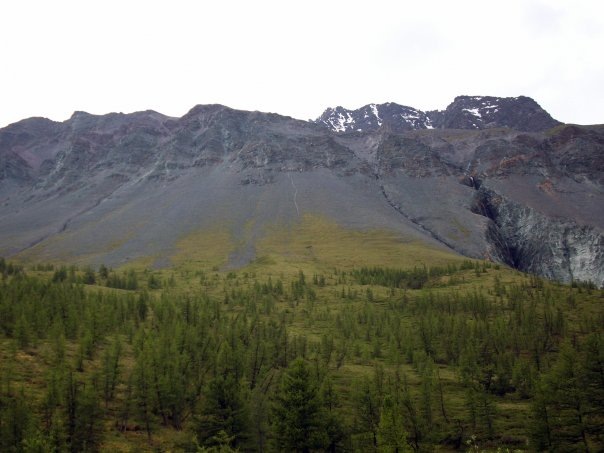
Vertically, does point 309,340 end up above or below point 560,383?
below

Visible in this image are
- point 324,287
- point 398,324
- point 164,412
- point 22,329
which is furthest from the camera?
point 324,287

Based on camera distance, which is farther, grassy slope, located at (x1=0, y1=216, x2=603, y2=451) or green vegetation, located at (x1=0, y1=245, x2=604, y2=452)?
grassy slope, located at (x1=0, y1=216, x2=603, y2=451)

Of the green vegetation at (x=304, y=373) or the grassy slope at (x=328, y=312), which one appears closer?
the green vegetation at (x=304, y=373)

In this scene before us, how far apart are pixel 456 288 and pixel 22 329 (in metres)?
115

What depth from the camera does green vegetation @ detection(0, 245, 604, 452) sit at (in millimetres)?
47094

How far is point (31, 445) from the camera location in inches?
1312

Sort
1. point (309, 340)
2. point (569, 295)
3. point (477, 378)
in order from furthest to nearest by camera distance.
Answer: point (569, 295) < point (309, 340) < point (477, 378)

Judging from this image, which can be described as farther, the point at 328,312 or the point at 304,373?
the point at 328,312

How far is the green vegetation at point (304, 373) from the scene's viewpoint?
47094mm

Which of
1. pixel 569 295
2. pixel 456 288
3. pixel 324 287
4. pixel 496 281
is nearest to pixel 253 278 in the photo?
pixel 324 287

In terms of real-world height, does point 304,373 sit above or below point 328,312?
above

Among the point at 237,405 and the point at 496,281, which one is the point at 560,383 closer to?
the point at 237,405

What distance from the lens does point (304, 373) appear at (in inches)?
1914

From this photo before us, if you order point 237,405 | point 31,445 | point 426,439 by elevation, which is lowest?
point 426,439
